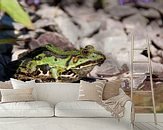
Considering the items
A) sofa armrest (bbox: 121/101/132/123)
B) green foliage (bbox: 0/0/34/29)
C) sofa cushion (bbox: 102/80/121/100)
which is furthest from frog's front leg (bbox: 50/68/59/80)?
sofa armrest (bbox: 121/101/132/123)

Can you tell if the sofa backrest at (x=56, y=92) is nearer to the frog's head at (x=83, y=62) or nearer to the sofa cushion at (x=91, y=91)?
the sofa cushion at (x=91, y=91)

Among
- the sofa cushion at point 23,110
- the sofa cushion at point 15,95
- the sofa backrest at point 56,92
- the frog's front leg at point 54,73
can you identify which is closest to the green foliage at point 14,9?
the frog's front leg at point 54,73

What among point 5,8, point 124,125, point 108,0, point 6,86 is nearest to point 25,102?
point 6,86

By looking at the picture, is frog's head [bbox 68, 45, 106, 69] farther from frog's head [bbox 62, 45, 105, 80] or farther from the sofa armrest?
the sofa armrest

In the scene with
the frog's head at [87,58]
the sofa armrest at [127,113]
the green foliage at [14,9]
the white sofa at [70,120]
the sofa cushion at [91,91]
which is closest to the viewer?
the white sofa at [70,120]

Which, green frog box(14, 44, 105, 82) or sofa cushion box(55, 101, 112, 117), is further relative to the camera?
green frog box(14, 44, 105, 82)

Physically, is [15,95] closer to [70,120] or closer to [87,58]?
[70,120]
